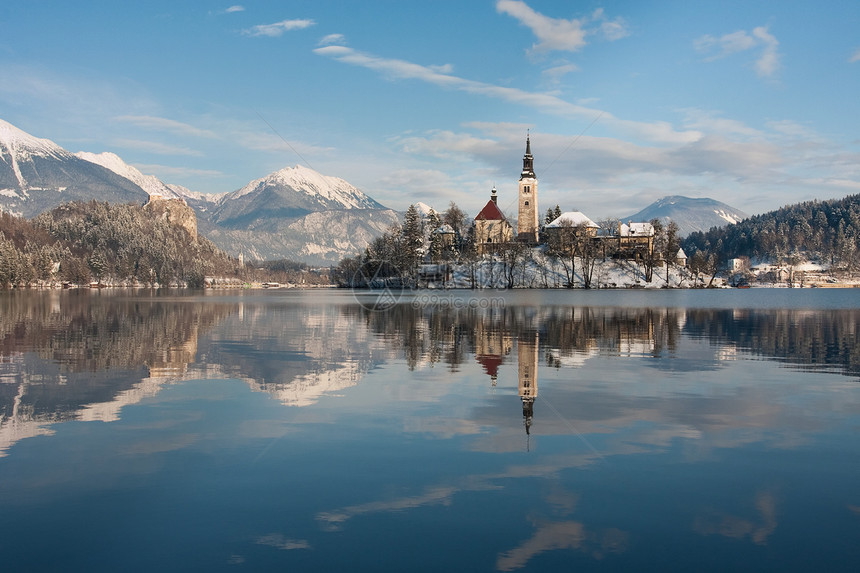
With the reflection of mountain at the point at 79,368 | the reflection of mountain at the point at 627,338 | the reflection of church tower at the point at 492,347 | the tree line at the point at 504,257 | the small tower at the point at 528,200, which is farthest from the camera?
the small tower at the point at 528,200

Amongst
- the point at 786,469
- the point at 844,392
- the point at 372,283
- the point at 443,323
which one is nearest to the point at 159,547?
the point at 786,469

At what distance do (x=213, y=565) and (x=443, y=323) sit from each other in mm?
39470

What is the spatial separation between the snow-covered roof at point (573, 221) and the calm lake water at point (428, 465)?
159775 mm

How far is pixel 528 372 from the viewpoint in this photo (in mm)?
23188

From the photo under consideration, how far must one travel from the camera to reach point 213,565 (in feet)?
25.6

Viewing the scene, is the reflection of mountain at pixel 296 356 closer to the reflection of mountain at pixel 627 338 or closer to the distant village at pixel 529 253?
the reflection of mountain at pixel 627 338

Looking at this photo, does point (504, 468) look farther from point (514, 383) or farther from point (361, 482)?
point (514, 383)

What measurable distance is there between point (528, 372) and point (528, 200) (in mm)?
178234

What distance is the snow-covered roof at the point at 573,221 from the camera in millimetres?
182887

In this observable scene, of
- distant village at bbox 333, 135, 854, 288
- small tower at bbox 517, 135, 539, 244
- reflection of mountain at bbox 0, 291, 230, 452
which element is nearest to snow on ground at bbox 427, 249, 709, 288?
distant village at bbox 333, 135, 854, 288

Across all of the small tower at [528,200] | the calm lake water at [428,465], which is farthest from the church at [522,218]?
the calm lake water at [428,465]

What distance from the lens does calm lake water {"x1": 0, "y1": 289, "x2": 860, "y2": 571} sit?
27.2 feet

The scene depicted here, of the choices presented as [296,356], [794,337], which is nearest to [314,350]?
[296,356]

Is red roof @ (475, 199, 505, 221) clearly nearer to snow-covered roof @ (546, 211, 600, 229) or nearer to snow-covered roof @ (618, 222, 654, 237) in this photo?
snow-covered roof @ (546, 211, 600, 229)
